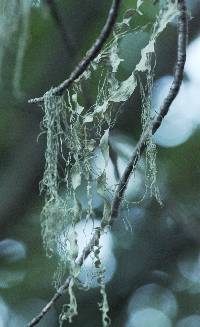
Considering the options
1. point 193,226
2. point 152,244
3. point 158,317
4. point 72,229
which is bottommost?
point 158,317

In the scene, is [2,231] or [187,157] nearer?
[2,231]

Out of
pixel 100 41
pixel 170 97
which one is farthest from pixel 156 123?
pixel 100 41

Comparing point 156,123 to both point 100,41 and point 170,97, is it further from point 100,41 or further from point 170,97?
point 100,41

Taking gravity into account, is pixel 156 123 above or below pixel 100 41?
below

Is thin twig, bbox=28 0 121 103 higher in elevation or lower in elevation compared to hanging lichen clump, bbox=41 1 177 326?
higher

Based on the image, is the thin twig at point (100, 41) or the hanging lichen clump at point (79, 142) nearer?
the thin twig at point (100, 41)

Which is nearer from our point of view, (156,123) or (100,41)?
(100,41)

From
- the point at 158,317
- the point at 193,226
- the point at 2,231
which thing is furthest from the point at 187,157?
the point at 158,317

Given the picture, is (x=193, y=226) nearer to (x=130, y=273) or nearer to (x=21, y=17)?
(x=130, y=273)

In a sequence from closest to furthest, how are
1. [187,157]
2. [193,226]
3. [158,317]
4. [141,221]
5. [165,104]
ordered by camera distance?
[165,104]
[193,226]
[187,157]
[141,221]
[158,317]

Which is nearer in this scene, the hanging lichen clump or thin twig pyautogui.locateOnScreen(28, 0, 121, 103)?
thin twig pyautogui.locateOnScreen(28, 0, 121, 103)

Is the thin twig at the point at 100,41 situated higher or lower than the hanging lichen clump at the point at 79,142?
higher
